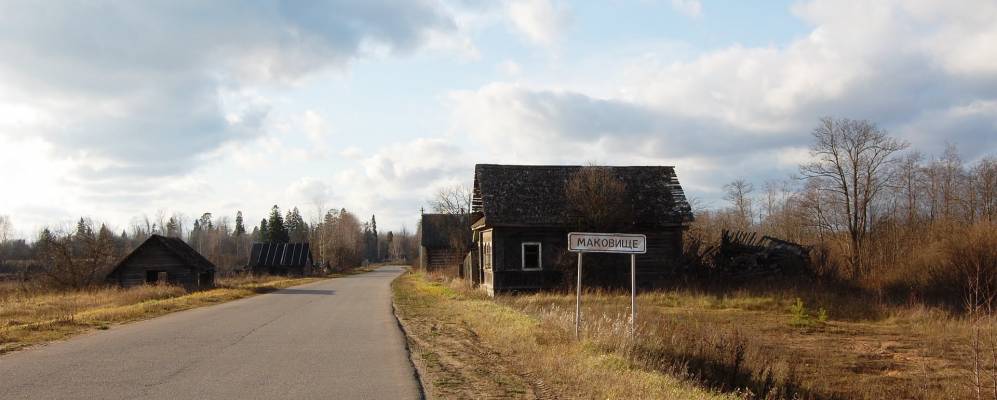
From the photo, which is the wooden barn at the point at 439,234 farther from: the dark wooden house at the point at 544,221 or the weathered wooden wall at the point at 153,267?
the dark wooden house at the point at 544,221

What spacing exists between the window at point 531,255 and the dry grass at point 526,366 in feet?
40.8

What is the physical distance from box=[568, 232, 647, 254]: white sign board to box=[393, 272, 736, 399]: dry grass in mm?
1663

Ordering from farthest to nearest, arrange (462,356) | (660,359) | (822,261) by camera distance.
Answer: (822,261) → (462,356) → (660,359)

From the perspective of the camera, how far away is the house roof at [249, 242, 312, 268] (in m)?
81.4

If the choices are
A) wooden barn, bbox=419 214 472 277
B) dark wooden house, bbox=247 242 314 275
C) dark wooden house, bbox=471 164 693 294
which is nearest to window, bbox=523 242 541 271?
dark wooden house, bbox=471 164 693 294

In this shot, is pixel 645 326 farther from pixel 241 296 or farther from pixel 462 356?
pixel 241 296

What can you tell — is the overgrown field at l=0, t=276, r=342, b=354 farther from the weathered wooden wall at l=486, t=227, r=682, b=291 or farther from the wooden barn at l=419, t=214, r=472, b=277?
the wooden barn at l=419, t=214, r=472, b=277

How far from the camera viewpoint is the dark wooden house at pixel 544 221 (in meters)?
29.5

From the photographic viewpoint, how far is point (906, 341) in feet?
58.4

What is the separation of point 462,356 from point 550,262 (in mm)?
17958

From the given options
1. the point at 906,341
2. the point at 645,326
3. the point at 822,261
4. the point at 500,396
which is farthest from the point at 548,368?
the point at 822,261

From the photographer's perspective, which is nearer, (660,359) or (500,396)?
(500,396)

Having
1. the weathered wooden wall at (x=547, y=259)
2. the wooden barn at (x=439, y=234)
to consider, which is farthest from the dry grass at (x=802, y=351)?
the wooden barn at (x=439, y=234)

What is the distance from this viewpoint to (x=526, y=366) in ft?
35.5
